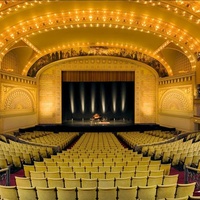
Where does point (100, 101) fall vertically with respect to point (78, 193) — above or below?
above

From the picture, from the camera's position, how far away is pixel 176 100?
19.3 metres

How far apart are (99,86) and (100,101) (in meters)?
1.67

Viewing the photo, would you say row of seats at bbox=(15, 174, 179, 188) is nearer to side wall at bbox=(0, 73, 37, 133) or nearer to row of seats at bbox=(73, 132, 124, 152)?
row of seats at bbox=(73, 132, 124, 152)

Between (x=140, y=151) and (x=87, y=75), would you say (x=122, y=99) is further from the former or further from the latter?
(x=140, y=151)

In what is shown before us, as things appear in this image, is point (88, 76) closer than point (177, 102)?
No

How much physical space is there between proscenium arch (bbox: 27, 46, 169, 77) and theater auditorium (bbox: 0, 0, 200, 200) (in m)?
0.09

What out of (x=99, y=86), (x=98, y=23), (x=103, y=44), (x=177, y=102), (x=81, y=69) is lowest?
(x=177, y=102)

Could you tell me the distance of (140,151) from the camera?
9.83m

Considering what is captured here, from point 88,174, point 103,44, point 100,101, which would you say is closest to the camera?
point 88,174

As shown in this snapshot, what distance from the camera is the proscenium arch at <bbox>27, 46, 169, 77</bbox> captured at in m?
21.4

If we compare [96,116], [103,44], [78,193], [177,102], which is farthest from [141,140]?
[96,116]

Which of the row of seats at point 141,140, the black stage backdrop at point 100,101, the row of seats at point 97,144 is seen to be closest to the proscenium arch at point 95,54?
the black stage backdrop at point 100,101

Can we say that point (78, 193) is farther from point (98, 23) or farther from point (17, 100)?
point (17, 100)

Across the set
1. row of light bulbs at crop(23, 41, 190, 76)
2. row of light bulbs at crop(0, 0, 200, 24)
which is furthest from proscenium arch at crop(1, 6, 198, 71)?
row of light bulbs at crop(23, 41, 190, 76)
